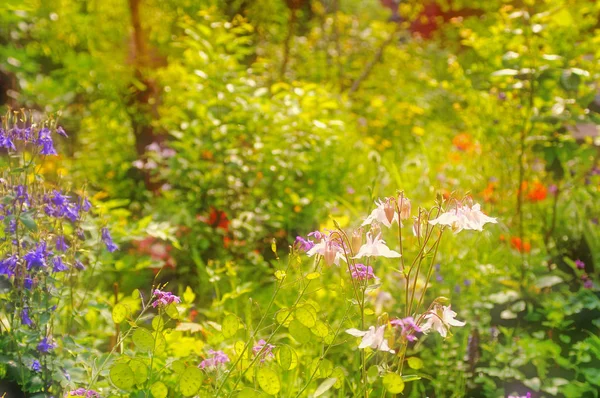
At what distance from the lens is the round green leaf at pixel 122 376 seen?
143cm

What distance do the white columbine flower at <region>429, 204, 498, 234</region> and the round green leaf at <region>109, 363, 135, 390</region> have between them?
0.77m

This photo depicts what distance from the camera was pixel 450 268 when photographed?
3150 millimetres

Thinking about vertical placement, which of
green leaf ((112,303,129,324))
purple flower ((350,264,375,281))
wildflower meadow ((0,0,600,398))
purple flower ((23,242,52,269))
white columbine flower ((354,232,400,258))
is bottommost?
wildflower meadow ((0,0,600,398))

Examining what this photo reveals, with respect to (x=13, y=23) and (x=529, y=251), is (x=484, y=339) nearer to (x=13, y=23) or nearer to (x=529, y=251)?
(x=529, y=251)

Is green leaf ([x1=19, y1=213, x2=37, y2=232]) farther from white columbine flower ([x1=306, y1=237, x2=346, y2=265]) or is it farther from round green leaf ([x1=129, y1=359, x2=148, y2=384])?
white columbine flower ([x1=306, y1=237, x2=346, y2=265])

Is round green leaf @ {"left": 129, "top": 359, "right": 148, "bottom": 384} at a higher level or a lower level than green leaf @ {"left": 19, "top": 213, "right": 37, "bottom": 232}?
lower

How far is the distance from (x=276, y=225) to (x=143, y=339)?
7.29 ft

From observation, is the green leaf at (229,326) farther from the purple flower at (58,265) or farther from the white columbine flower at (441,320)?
the purple flower at (58,265)

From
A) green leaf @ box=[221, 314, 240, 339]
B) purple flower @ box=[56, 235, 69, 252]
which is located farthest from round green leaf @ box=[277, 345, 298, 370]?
purple flower @ box=[56, 235, 69, 252]

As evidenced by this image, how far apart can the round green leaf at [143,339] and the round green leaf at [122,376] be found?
0.19 ft

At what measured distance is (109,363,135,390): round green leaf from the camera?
56.2 inches

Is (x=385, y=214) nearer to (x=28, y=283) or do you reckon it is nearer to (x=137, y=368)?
(x=137, y=368)

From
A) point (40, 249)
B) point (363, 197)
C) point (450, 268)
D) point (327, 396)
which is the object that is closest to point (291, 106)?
point (363, 197)

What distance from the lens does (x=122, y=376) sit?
1440mm
